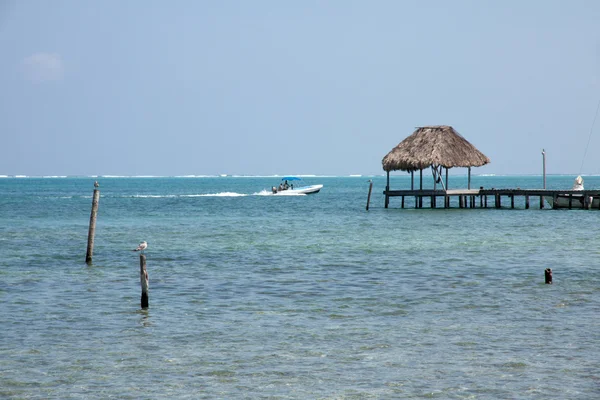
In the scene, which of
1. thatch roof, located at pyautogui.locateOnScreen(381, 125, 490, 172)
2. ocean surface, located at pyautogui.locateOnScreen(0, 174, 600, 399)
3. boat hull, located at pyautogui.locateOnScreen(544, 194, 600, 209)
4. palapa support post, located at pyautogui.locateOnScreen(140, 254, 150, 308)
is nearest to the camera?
ocean surface, located at pyautogui.locateOnScreen(0, 174, 600, 399)

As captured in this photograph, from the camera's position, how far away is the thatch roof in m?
57.8

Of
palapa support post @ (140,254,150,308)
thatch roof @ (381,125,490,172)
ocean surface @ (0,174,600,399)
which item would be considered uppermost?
thatch roof @ (381,125,490,172)

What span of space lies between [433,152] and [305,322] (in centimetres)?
4216

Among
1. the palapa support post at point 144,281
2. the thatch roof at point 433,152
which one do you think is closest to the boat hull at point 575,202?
the thatch roof at point 433,152

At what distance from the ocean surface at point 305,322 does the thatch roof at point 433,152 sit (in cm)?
2271

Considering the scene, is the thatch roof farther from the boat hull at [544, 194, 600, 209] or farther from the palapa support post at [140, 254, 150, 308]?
the palapa support post at [140, 254, 150, 308]

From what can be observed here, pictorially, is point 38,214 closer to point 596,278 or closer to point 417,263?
point 417,263

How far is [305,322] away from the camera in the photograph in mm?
17094

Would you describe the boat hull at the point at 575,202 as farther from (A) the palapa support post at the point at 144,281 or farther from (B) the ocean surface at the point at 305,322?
(A) the palapa support post at the point at 144,281

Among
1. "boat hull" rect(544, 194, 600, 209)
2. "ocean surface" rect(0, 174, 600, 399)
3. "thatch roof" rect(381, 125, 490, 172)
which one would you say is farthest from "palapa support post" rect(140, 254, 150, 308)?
"boat hull" rect(544, 194, 600, 209)

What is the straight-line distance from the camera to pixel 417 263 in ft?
90.8

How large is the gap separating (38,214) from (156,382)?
5512 centimetres

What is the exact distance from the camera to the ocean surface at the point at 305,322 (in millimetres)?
12516

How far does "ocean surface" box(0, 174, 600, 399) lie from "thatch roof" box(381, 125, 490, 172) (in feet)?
74.5
